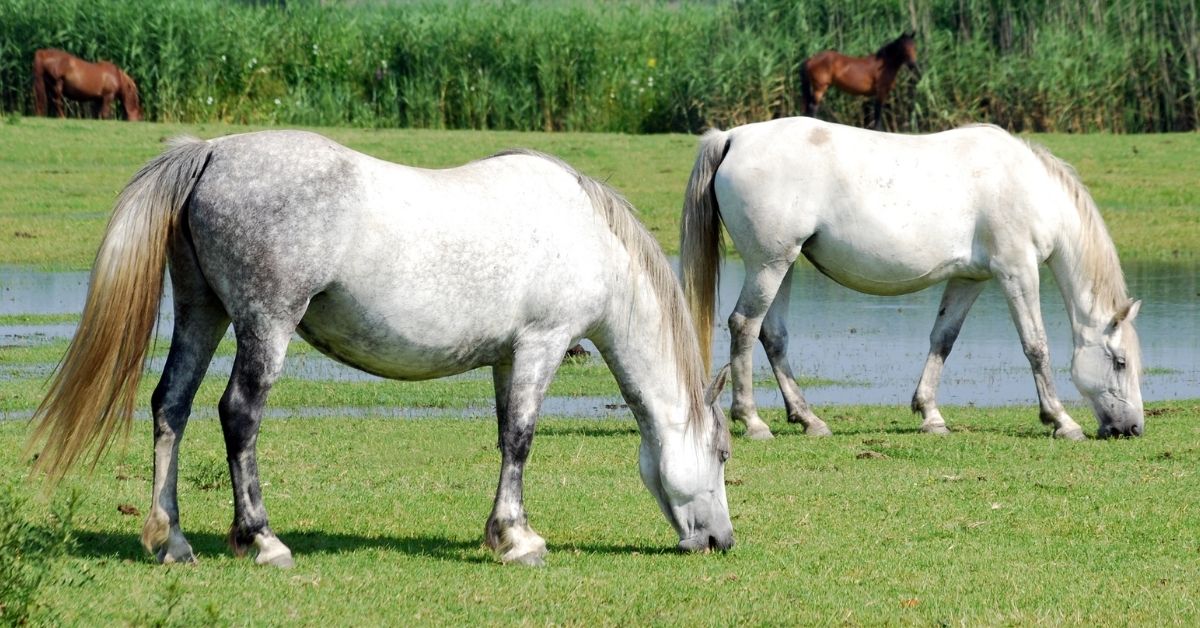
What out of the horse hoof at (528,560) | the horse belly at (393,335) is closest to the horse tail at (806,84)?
the horse belly at (393,335)

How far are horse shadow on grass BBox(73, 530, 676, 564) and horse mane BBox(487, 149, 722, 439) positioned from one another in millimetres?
705

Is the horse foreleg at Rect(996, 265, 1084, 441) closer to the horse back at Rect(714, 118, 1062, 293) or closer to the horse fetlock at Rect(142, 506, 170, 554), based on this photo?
the horse back at Rect(714, 118, 1062, 293)

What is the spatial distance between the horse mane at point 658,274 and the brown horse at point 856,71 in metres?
18.3

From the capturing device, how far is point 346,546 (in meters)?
6.99

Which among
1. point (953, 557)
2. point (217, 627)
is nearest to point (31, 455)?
point (217, 627)

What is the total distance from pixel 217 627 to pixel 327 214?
1623mm

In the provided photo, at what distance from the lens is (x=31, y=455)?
27.6ft

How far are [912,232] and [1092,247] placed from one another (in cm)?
116

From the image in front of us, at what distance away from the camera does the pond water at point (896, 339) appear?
12.2 meters

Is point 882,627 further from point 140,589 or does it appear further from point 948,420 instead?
point 948,420

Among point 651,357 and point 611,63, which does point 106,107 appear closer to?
point 611,63

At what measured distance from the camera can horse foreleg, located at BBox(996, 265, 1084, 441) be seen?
10.3 meters

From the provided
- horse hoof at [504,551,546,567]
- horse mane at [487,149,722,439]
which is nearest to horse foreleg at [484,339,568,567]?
horse hoof at [504,551,546,567]

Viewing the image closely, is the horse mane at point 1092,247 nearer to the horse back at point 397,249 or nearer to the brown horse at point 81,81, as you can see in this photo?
the horse back at point 397,249
